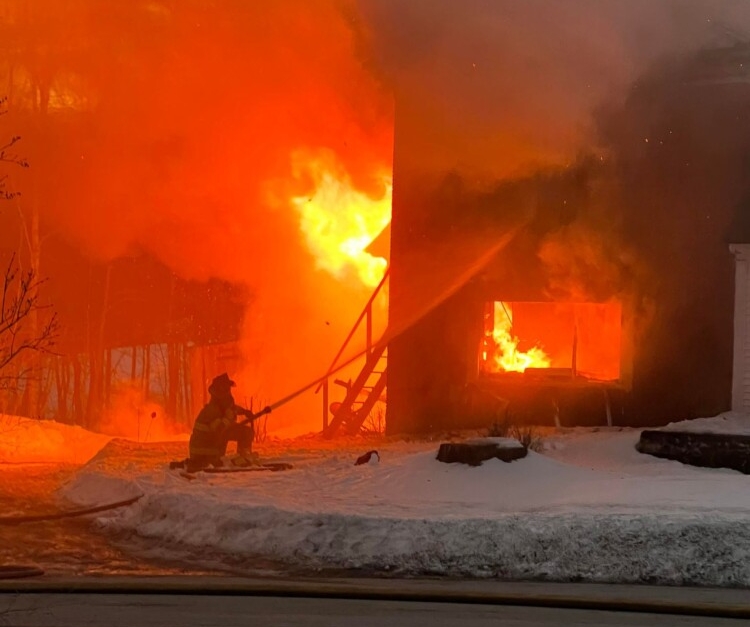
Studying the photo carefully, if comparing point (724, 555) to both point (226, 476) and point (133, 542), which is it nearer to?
point (133, 542)

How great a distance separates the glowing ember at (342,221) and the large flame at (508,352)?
4.52 meters

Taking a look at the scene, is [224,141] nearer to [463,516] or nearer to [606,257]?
[606,257]

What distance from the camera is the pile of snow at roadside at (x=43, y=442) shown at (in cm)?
1573

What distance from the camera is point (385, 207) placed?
20.3 metres

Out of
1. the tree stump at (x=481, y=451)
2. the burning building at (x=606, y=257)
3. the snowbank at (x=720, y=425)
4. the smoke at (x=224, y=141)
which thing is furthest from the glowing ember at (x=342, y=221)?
the tree stump at (x=481, y=451)

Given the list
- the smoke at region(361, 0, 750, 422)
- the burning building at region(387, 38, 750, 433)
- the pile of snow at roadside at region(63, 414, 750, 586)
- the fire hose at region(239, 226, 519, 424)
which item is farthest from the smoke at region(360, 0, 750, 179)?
the pile of snow at roadside at region(63, 414, 750, 586)

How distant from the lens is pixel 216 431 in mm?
11875

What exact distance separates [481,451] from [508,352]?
558 cm

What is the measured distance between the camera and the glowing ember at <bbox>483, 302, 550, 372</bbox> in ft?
53.0

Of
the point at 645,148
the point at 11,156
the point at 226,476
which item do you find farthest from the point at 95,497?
the point at 11,156

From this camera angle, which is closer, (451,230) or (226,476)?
(226,476)

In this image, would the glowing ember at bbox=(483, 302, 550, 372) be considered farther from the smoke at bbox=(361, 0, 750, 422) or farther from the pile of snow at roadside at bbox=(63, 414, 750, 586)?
the pile of snow at roadside at bbox=(63, 414, 750, 586)

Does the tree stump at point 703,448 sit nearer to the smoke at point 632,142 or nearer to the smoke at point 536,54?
the smoke at point 632,142

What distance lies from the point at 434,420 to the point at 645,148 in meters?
4.75
